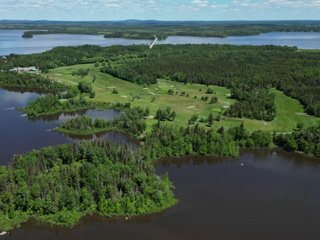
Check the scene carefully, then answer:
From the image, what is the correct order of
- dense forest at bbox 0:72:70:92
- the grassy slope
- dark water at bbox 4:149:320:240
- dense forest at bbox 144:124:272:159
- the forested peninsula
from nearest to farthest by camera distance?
dark water at bbox 4:149:320:240 → the forested peninsula → dense forest at bbox 144:124:272:159 → the grassy slope → dense forest at bbox 0:72:70:92

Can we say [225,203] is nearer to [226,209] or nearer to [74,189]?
[226,209]

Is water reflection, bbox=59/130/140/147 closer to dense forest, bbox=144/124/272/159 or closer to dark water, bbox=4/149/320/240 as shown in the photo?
dense forest, bbox=144/124/272/159

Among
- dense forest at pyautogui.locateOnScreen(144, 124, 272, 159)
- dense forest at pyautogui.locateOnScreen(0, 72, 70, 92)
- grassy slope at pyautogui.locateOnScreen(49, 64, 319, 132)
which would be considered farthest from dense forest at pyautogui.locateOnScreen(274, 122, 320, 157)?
dense forest at pyautogui.locateOnScreen(0, 72, 70, 92)

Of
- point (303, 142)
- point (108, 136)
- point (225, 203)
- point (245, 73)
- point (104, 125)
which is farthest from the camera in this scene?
point (245, 73)

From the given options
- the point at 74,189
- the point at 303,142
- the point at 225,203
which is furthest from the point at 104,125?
the point at 303,142

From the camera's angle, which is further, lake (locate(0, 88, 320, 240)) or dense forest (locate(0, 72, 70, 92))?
dense forest (locate(0, 72, 70, 92))
